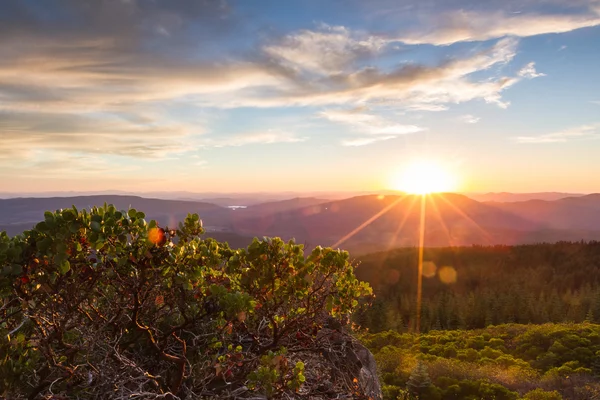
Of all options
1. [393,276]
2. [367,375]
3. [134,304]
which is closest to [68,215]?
[134,304]

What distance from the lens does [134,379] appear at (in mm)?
3723

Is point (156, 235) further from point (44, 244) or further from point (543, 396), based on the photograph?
point (543, 396)

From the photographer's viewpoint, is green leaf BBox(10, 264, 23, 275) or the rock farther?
the rock

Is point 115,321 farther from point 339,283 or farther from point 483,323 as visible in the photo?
point 483,323

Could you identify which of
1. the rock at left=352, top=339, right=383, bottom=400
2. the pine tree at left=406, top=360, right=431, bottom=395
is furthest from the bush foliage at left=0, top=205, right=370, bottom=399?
the pine tree at left=406, top=360, right=431, bottom=395

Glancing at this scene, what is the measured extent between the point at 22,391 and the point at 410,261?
121m

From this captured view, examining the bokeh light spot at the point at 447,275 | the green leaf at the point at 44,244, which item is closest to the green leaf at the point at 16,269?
the green leaf at the point at 44,244

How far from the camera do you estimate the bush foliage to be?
138 inches

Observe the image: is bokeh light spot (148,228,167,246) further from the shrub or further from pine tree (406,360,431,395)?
the shrub

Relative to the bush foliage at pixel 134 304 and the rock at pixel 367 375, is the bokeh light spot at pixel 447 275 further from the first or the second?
the bush foliage at pixel 134 304

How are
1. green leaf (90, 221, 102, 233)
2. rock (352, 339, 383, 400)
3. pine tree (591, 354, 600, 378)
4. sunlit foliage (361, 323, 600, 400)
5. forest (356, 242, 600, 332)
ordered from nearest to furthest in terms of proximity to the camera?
green leaf (90, 221, 102, 233) → rock (352, 339, 383, 400) → sunlit foliage (361, 323, 600, 400) → pine tree (591, 354, 600, 378) → forest (356, 242, 600, 332)

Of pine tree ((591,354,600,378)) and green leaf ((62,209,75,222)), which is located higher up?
green leaf ((62,209,75,222))

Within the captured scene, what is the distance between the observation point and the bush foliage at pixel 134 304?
3.51m

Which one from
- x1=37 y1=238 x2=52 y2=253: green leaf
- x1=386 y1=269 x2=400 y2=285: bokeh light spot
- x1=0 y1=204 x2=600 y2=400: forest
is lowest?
x1=386 y1=269 x2=400 y2=285: bokeh light spot
